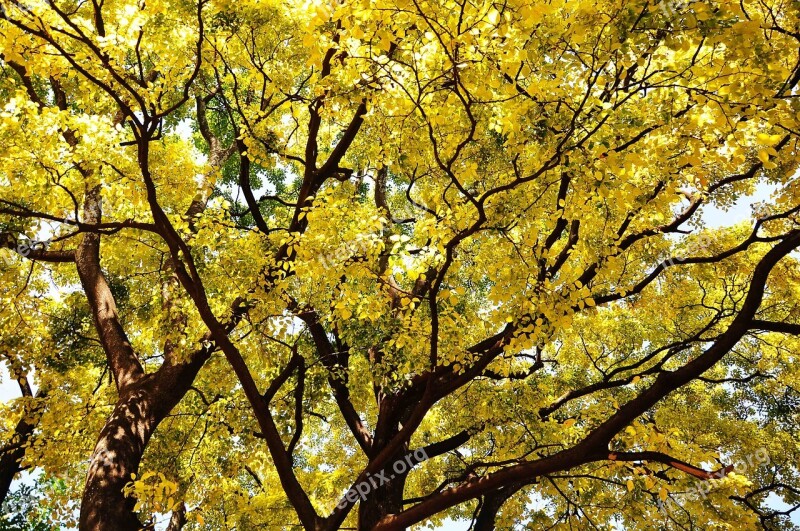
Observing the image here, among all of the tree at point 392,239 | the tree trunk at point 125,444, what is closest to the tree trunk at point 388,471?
the tree at point 392,239

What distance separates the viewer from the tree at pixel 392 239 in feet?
12.7

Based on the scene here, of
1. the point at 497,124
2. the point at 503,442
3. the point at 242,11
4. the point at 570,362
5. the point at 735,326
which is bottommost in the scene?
the point at 735,326

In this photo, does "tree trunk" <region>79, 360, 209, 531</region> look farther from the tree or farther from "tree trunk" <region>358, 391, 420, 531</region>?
"tree trunk" <region>358, 391, 420, 531</region>

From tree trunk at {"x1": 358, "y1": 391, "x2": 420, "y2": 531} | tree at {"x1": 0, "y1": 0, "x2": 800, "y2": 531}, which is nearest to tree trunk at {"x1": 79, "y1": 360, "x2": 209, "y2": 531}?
tree at {"x1": 0, "y1": 0, "x2": 800, "y2": 531}

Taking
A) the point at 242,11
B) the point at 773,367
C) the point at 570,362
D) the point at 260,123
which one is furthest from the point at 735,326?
the point at 773,367

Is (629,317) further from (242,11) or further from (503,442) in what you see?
(242,11)

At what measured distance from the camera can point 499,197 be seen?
5.09 meters

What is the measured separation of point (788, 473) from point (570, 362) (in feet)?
16.1

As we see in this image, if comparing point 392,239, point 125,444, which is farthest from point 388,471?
point 392,239

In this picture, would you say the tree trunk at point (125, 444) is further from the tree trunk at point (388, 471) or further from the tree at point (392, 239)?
the tree trunk at point (388, 471)

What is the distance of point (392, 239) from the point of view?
13.6ft

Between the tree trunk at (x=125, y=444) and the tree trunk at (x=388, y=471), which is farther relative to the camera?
the tree trunk at (x=388, y=471)

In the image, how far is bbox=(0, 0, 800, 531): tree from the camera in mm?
3879

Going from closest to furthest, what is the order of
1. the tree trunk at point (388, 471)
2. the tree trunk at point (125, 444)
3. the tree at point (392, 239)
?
the tree at point (392, 239) < the tree trunk at point (125, 444) < the tree trunk at point (388, 471)
